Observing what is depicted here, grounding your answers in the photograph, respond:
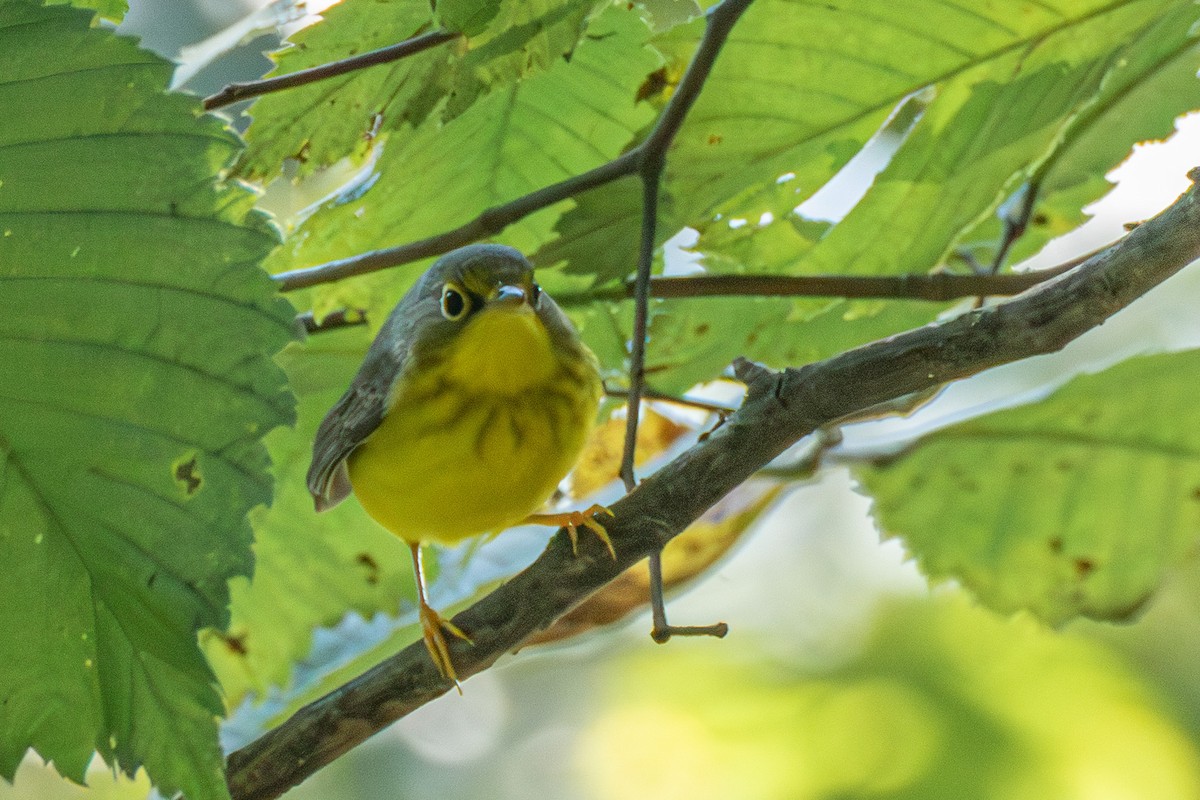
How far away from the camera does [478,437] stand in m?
1.33

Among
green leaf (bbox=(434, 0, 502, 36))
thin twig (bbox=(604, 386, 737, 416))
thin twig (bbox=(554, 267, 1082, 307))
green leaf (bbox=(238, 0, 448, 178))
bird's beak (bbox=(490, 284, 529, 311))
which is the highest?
green leaf (bbox=(434, 0, 502, 36))

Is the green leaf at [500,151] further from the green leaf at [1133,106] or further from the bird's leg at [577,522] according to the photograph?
the green leaf at [1133,106]

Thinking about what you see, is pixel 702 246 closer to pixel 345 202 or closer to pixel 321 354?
pixel 345 202

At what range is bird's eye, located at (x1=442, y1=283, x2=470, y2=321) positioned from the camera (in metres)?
1.34

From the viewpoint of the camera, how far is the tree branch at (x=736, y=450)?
0.68 metres

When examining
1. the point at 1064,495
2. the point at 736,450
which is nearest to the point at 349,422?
the point at 736,450

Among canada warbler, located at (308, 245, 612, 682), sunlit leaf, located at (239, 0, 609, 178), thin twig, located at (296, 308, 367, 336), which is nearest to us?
sunlit leaf, located at (239, 0, 609, 178)

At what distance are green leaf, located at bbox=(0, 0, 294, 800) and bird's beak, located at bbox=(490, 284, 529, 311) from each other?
0.46m

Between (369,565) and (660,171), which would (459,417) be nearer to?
(369,565)

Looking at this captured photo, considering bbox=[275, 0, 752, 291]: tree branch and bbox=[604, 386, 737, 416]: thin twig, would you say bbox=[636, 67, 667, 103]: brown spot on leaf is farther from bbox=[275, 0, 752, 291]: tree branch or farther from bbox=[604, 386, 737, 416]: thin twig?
bbox=[604, 386, 737, 416]: thin twig

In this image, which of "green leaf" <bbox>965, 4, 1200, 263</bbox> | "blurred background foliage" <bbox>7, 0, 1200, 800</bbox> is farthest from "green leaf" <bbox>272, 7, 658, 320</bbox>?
"green leaf" <bbox>965, 4, 1200, 263</bbox>

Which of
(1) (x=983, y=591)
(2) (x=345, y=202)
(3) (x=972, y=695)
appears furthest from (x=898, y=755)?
(2) (x=345, y=202)

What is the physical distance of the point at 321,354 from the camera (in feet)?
4.47

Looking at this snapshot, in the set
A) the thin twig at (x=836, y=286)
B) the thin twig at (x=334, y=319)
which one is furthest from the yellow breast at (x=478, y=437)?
the thin twig at (x=836, y=286)
